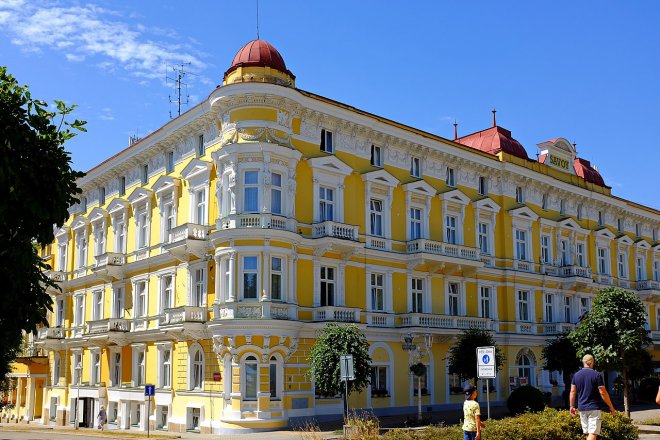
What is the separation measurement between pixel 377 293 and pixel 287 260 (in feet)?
21.7

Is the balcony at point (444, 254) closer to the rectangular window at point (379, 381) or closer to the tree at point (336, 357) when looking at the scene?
the rectangular window at point (379, 381)

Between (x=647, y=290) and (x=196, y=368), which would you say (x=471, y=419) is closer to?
(x=196, y=368)

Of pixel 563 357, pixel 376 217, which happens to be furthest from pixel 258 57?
pixel 563 357

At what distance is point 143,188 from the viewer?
4047 cm

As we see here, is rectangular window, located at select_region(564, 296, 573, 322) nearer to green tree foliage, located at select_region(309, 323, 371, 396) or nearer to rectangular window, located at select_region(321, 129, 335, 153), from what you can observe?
rectangular window, located at select_region(321, 129, 335, 153)

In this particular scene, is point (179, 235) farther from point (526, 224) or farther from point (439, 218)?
point (526, 224)

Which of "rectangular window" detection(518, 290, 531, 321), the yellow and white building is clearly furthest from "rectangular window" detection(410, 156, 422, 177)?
"rectangular window" detection(518, 290, 531, 321)

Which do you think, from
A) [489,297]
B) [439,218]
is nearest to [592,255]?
[489,297]

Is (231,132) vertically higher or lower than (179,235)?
higher

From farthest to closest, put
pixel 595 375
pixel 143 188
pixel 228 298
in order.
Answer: pixel 143 188
pixel 228 298
pixel 595 375

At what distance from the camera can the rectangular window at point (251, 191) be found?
106 ft

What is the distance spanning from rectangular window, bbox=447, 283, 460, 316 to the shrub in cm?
765

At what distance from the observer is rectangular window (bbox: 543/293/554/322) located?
1849 inches

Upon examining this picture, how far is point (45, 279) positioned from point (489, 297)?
31848mm
